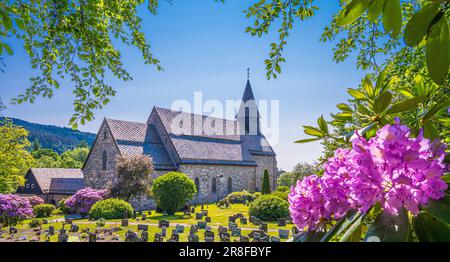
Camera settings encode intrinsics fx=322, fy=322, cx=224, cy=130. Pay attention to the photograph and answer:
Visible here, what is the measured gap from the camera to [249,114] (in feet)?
147

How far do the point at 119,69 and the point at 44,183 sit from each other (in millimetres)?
41626

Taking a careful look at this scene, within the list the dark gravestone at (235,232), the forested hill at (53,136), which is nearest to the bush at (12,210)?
the dark gravestone at (235,232)

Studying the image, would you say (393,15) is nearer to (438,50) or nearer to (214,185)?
(438,50)

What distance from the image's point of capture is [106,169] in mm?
29953

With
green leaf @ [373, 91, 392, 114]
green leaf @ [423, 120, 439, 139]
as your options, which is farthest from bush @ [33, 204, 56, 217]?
green leaf @ [423, 120, 439, 139]

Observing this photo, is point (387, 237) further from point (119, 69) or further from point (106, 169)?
point (106, 169)

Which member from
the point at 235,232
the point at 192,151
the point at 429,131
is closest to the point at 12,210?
the point at 235,232

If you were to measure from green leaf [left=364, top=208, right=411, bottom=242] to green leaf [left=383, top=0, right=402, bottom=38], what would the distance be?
20.3 inches

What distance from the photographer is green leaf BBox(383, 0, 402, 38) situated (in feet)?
2.98

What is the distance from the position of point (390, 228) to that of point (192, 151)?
33.2m

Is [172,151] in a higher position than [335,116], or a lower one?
higher

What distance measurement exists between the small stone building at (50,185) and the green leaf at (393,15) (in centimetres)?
4315

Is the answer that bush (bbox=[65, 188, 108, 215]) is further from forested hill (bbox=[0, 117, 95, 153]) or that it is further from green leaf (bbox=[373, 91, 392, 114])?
forested hill (bbox=[0, 117, 95, 153])
